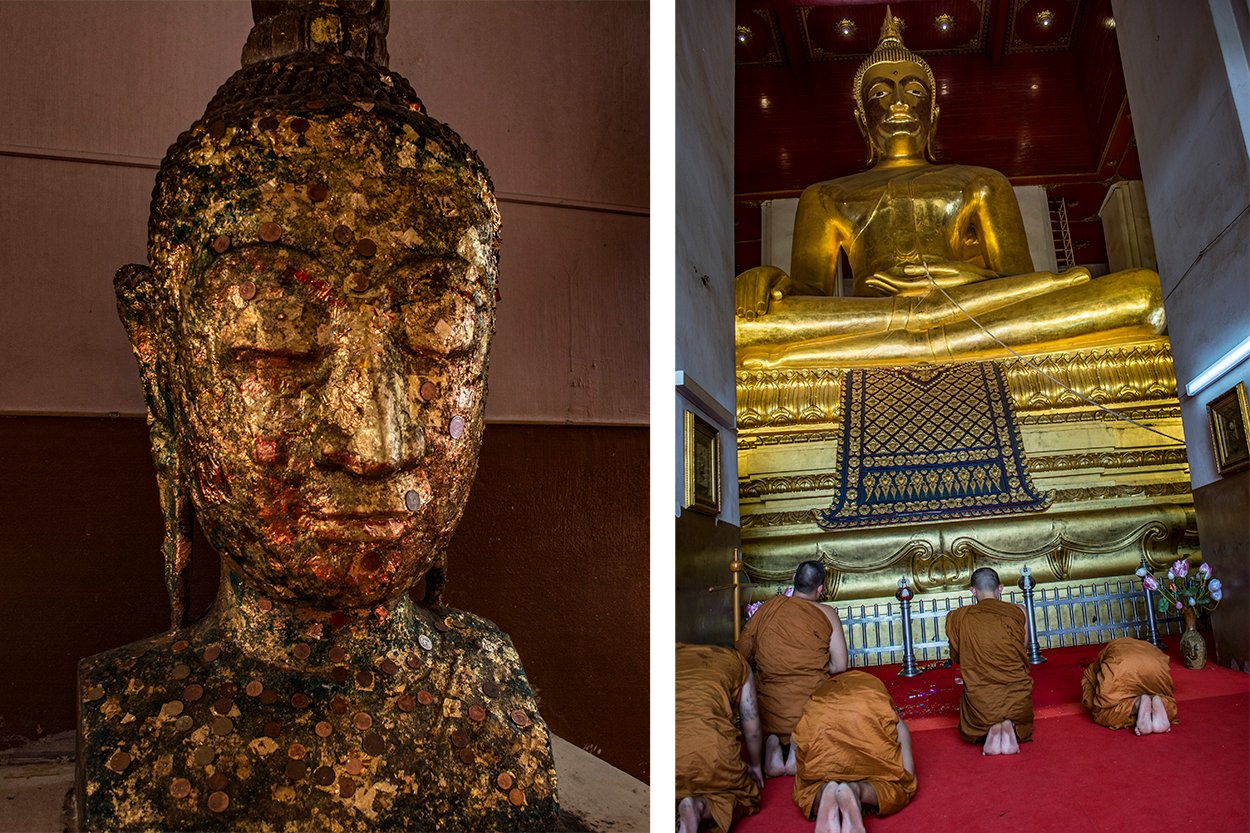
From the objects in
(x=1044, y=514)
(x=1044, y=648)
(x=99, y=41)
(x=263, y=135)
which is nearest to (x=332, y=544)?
(x=263, y=135)

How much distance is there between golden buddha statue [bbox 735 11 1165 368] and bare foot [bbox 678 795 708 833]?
127cm

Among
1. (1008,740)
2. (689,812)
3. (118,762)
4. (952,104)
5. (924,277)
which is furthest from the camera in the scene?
(952,104)

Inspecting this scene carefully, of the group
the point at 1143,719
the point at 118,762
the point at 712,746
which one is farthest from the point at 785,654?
the point at 118,762

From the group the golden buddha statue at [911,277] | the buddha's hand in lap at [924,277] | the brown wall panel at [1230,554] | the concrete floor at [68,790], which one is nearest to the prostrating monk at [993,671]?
the brown wall panel at [1230,554]

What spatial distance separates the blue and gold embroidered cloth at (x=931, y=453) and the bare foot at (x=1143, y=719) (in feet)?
1.79

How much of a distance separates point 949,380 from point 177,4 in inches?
70.7

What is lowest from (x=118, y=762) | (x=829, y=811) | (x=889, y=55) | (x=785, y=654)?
(x=829, y=811)

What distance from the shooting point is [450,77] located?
2.03 meters

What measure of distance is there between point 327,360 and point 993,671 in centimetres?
114

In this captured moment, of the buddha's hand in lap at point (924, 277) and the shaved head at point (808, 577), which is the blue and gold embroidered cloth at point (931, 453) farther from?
the buddha's hand in lap at point (924, 277)

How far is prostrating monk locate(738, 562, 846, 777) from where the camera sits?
165 centimetres

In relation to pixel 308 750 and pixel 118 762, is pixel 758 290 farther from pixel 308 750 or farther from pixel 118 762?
pixel 118 762

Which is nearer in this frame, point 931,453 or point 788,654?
point 788,654

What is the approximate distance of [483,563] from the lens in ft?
6.16
